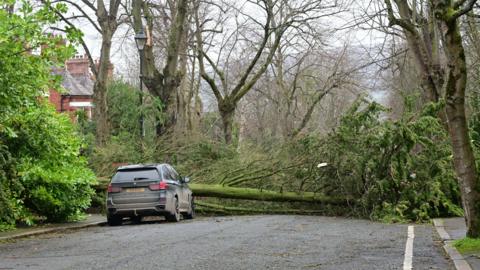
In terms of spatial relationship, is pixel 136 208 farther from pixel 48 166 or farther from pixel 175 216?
pixel 48 166

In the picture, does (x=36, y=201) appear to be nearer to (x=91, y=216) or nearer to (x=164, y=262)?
(x=91, y=216)

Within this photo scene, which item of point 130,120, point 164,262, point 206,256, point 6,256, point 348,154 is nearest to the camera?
point 164,262

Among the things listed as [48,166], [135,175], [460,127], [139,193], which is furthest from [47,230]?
[460,127]

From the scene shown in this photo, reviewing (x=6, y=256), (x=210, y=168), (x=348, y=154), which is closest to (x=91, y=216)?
(x=210, y=168)

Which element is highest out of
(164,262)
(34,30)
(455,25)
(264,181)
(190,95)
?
(190,95)

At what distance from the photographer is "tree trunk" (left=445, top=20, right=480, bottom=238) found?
39.5 ft

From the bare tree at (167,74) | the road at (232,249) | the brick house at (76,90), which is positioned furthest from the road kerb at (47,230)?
the brick house at (76,90)

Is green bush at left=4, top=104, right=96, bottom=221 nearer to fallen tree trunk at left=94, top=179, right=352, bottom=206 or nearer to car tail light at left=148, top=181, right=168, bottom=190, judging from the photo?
car tail light at left=148, top=181, right=168, bottom=190

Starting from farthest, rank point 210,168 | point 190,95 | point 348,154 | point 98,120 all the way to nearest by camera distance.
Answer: point 190,95 < point 98,120 < point 210,168 < point 348,154

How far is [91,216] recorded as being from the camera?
81.6 feet

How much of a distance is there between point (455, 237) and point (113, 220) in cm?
1022

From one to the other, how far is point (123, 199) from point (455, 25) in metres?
11.5

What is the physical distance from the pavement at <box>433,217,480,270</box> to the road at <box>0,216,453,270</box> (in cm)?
20

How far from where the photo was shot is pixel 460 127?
482 inches
